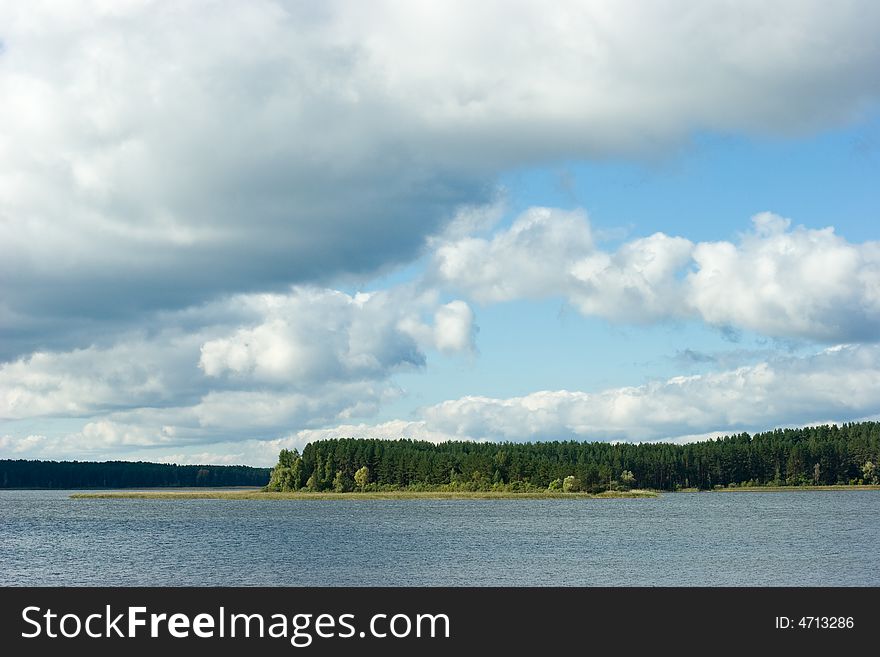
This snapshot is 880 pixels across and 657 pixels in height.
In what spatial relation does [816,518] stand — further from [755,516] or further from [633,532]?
[633,532]

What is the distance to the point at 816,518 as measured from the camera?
452 ft

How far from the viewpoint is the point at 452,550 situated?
90312mm

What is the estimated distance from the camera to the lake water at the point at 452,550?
70.9 m

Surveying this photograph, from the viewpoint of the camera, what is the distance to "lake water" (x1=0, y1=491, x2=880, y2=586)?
7094cm

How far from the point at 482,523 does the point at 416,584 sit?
66.0 metres
